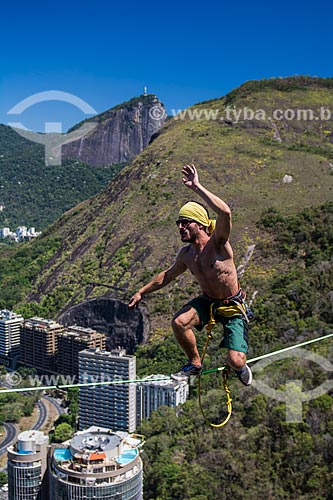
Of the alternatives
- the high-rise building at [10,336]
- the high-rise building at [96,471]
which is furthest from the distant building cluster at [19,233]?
the high-rise building at [96,471]

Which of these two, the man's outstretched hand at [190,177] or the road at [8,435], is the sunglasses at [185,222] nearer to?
the man's outstretched hand at [190,177]

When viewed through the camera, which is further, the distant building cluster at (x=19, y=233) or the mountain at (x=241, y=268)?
the distant building cluster at (x=19, y=233)

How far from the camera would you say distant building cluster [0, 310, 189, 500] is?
16.5 metres

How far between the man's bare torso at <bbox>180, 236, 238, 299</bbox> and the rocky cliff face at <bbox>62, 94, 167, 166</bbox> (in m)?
90.7

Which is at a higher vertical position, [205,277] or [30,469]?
[205,277]

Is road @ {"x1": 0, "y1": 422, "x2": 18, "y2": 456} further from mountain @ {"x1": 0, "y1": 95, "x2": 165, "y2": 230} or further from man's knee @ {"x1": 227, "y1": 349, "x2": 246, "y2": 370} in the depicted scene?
mountain @ {"x1": 0, "y1": 95, "x2": 165, "y2": 230}

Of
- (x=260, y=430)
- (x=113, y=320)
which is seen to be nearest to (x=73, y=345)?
(x=113, y=320)

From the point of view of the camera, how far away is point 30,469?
18.1m

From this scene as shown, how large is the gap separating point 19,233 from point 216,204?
8059cm

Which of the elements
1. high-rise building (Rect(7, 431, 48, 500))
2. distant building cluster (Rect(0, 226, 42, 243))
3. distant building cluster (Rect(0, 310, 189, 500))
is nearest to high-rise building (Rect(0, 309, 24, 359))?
distant building cluster (Rect(0, 310, 189, 500))

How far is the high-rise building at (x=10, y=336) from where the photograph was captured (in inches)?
1308

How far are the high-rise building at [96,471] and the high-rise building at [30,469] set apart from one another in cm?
58

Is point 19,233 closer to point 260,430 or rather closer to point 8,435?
point 8,435

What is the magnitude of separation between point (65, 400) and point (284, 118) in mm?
26550
